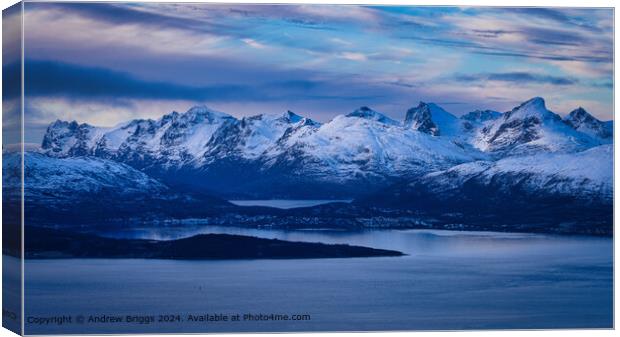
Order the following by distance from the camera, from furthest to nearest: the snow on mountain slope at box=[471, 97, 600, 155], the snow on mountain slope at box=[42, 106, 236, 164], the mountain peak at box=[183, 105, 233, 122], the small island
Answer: the snow on mountain slope at box=[471, 97, 600, 155], the mountain peak at box=[183, 105, 233, 122], the snow on mountain slope at box=[42, 106, 236, 164], the small island

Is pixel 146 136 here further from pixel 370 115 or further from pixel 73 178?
pixel 370 115

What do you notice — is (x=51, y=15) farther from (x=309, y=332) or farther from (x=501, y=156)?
(x=501, y=156)

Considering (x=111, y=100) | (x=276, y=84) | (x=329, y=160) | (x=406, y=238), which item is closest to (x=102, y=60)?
(x=111, y=100)

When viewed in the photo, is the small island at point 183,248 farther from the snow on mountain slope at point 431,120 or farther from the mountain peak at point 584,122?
the mountain peak at point 584,122

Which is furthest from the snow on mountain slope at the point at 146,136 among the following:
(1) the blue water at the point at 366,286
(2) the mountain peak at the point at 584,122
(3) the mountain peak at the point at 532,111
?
(2) the mountain peak at the point at 584,122

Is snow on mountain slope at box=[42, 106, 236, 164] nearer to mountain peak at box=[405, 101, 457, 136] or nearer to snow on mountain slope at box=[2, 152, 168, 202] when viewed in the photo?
snow on mountain slope at box=[2, 152, 168, 202]

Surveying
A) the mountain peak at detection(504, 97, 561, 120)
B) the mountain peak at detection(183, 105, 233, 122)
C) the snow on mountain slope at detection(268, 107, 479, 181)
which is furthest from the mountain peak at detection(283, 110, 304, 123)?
the mountain peak at detection(504, 97, 561, 120)
